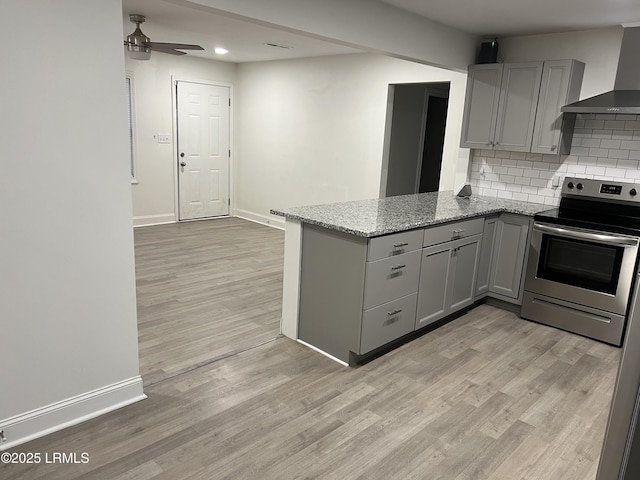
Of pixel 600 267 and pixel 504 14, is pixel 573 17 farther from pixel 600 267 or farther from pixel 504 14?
pixel 600 267

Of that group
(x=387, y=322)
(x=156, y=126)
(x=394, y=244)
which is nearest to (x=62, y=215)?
(x=394, y=244)

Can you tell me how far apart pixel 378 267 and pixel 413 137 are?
3.61m

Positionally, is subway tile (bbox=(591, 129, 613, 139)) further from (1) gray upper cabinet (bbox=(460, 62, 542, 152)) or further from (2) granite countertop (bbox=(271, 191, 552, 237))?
(2) granite countertop (bbox=(271, 191, 552, 237))

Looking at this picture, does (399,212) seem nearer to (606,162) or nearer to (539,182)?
(539,182)

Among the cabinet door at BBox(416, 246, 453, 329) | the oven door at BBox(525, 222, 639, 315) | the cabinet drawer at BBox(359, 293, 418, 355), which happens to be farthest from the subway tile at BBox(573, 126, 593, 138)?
the cabinet drawer at BBox(359, 293, 418, 355)

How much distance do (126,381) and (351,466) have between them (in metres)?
1.26

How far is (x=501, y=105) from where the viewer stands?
4277 millimetres

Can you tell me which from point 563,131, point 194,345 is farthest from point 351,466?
point 563,131

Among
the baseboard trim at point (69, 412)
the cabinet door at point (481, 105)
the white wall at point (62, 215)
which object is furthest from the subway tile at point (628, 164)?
the baseboard trim at point (69, 412)

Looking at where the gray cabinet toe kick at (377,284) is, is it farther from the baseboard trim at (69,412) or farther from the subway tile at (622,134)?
the subway tile at (622,134)

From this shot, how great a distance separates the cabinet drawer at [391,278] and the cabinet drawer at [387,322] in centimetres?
5

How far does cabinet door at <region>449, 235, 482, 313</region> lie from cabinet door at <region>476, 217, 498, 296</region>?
0.08 m

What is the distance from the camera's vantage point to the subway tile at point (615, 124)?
385cm

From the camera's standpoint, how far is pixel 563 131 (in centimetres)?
397
